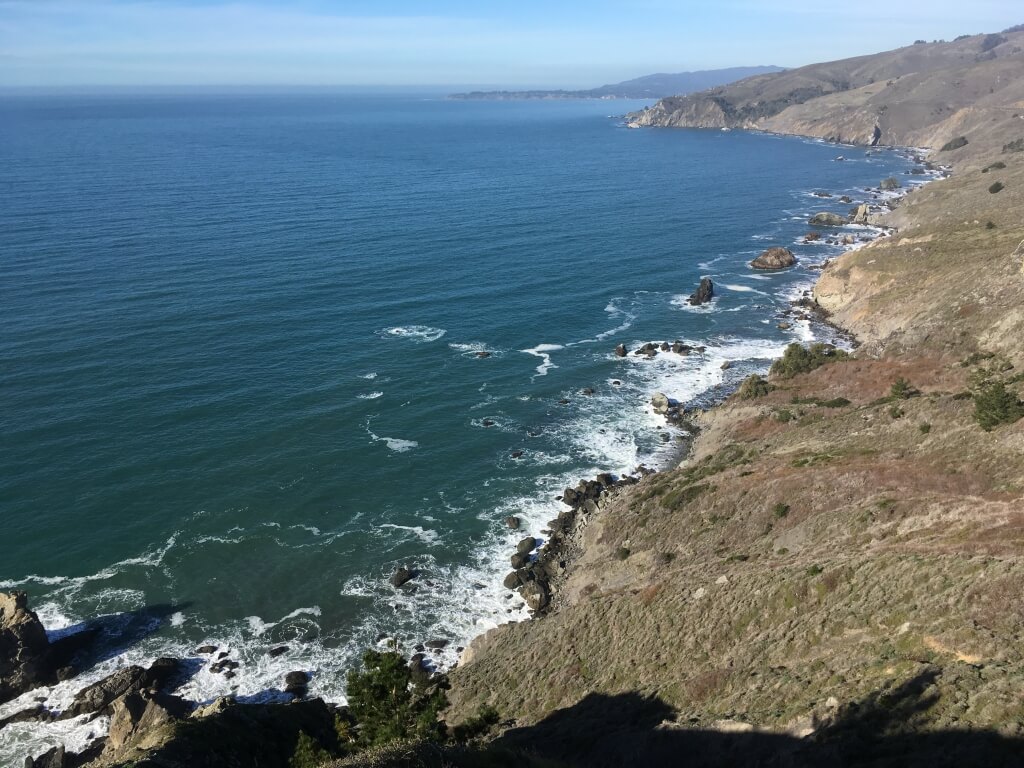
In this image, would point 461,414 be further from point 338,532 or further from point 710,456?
point 710,456

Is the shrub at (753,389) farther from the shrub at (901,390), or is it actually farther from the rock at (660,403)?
the shrub at (901,390)

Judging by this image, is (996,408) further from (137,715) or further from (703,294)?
(703,294)

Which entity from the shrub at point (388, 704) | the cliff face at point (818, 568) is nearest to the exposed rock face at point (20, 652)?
the cliff face at point (818, 568)

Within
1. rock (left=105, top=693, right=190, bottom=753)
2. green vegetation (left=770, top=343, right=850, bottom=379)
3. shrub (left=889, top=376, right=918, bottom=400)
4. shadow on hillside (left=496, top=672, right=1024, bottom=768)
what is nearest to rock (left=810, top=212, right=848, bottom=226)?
green vegetation (left=770, top=343, right=850, bottom=379)

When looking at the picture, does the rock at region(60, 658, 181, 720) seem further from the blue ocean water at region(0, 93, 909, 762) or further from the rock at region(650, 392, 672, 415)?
the rock at region(650, 392, 672, 415)

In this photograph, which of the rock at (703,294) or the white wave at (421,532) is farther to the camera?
the rock at (703,294)

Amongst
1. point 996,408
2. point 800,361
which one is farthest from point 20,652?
point 800,361
